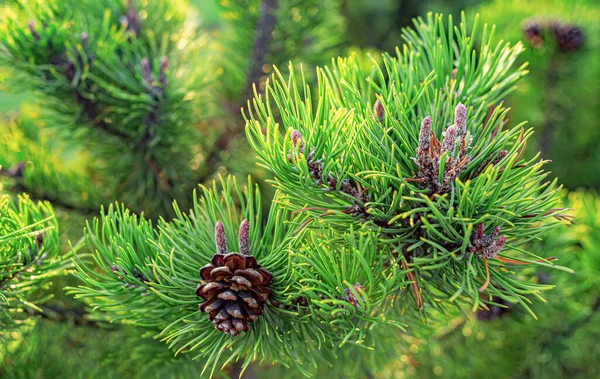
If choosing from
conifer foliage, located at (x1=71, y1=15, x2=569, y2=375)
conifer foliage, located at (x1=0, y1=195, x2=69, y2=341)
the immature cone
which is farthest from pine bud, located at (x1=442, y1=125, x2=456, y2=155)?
conifer foliage, located at (x1=0, y1=195, x2=69, y2=341)

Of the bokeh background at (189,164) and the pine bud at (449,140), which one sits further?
the bokeh background at (189,164)

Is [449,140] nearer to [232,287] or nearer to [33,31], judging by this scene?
[232,287]

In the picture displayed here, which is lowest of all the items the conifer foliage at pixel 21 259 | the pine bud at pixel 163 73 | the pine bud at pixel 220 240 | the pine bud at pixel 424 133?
the conifer foliage at pixel 21 259

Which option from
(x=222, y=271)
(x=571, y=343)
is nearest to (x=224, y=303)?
(x=222, y=271)

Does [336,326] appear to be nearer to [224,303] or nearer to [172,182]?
[224,303]

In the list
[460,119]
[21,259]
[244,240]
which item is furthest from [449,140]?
[21,259]

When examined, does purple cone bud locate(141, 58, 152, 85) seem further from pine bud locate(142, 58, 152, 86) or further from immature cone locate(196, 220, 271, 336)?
immature cone locate(196, 220, 271, 336)

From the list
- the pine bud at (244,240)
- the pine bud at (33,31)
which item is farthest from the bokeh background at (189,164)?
the pine bud at (244,240)

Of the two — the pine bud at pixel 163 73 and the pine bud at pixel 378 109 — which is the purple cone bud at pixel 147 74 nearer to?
the pine bud at pixel 163 73
